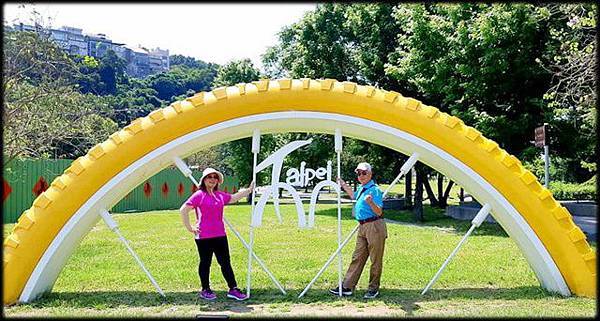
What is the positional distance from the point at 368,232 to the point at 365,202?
0.36 meters

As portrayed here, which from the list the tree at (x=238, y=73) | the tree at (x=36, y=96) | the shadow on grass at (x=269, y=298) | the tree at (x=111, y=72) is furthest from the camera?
the tree at (x=111, y=72)

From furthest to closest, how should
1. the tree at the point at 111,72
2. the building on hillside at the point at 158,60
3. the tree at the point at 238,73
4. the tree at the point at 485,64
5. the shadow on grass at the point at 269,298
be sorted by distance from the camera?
the building on hillside at the point at 158,60, the tree at the point at 111,72, the tree at the point at 238,73, the tree at the point at 485,64, the shadow on grass at the point at 269,298

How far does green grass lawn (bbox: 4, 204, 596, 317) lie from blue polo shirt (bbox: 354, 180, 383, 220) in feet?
3.27

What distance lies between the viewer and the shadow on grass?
6.57 m

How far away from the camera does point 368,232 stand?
270 inches

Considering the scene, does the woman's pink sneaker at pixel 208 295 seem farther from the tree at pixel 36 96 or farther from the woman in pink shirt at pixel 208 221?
the tree at pixel 36 96

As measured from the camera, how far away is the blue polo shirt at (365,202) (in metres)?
6.79

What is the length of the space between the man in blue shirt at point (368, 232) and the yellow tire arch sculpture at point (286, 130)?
699mm

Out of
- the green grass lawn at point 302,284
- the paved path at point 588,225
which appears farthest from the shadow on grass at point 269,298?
the paved path at point 588,225

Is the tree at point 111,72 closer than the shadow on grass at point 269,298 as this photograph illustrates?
No

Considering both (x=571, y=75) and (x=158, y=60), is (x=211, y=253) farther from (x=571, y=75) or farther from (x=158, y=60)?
(x=158, y=60)

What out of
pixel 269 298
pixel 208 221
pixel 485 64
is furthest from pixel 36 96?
pixel 485 64

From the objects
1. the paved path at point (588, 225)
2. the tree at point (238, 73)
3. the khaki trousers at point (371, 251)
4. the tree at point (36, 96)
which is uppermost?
the tree at point (238, 73)

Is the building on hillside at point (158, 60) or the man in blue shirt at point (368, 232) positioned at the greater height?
the building on hillside at point (158, 60)
